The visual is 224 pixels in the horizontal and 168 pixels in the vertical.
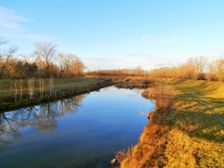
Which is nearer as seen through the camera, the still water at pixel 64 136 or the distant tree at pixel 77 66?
the still water at pixel 64 136

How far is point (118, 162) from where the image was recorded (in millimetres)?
7199

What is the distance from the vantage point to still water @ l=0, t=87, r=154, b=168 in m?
7.83

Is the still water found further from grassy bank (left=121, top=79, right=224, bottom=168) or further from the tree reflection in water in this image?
grassy bank (left=121, top=79, right=224, bottom=168)

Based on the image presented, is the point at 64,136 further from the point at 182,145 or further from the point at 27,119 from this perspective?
the point at 182,145

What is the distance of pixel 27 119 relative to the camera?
14.6m

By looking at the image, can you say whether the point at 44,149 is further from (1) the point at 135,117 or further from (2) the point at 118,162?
(1) the point at 135,117

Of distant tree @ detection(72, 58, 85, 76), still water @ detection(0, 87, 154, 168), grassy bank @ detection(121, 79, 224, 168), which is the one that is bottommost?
still water @ detection(0, 87, 154, 168)

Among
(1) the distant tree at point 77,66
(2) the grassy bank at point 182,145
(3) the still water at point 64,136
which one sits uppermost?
(1) the distant tree at point 77,66

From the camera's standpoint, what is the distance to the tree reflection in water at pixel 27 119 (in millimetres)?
11330

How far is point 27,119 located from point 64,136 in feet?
17.6

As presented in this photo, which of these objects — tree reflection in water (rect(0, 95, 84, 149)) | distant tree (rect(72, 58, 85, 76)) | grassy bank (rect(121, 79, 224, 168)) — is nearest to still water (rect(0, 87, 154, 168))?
tree reflection in water (rect(0, 95, 84, 149))

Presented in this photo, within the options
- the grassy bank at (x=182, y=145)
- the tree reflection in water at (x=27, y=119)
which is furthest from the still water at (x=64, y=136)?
the grassy bank at (x=182, y=145)

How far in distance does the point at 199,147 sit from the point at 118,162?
10.1 ft

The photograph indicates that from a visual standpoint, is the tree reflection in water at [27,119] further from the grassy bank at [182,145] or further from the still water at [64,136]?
the grassy bank at [182,145]
